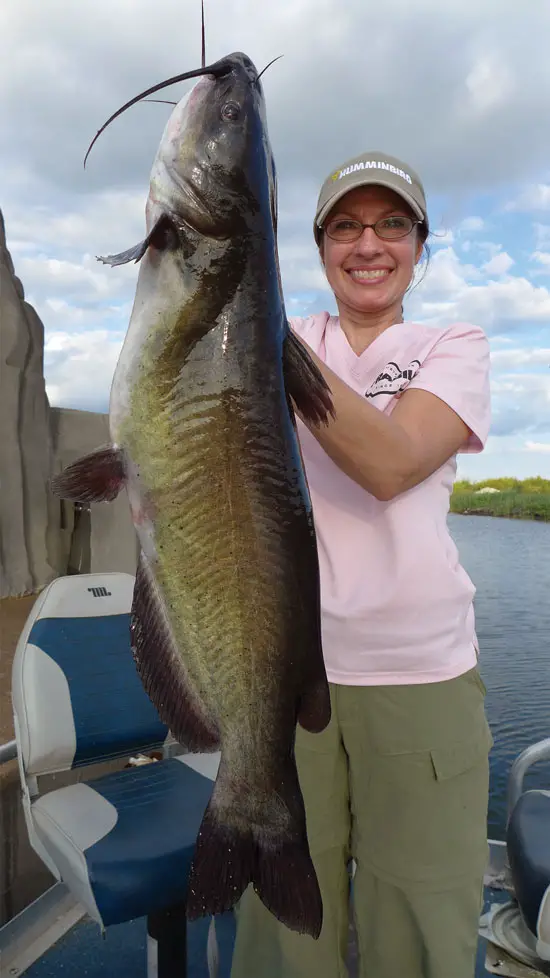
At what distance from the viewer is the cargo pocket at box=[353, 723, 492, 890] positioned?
6.01 feet

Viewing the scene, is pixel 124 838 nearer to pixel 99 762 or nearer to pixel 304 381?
pixel 99 762

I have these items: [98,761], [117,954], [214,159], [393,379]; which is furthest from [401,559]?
[117,954]

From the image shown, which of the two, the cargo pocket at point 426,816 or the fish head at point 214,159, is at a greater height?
the fish head at point 214,159

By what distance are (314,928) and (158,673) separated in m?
0.66

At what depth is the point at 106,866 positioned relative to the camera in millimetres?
2201

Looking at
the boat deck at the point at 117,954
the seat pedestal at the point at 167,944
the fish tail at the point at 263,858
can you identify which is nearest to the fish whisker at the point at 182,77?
the fish tail at the point at 263,858

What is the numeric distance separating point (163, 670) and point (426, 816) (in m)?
0.88

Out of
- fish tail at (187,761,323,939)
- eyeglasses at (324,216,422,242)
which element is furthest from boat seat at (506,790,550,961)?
eyeglasses at (324,216,422,242)

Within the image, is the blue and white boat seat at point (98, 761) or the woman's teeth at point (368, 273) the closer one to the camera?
the woman's teeth at point (368, 273)

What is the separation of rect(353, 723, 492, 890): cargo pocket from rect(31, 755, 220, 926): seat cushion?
2.55 ft

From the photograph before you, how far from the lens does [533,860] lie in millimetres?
2373

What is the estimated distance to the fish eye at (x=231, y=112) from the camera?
1362mm

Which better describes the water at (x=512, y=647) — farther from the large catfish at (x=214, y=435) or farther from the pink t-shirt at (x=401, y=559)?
the large catfish at (x=214, y=435)

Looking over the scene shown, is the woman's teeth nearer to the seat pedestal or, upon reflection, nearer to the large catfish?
the large catfish
